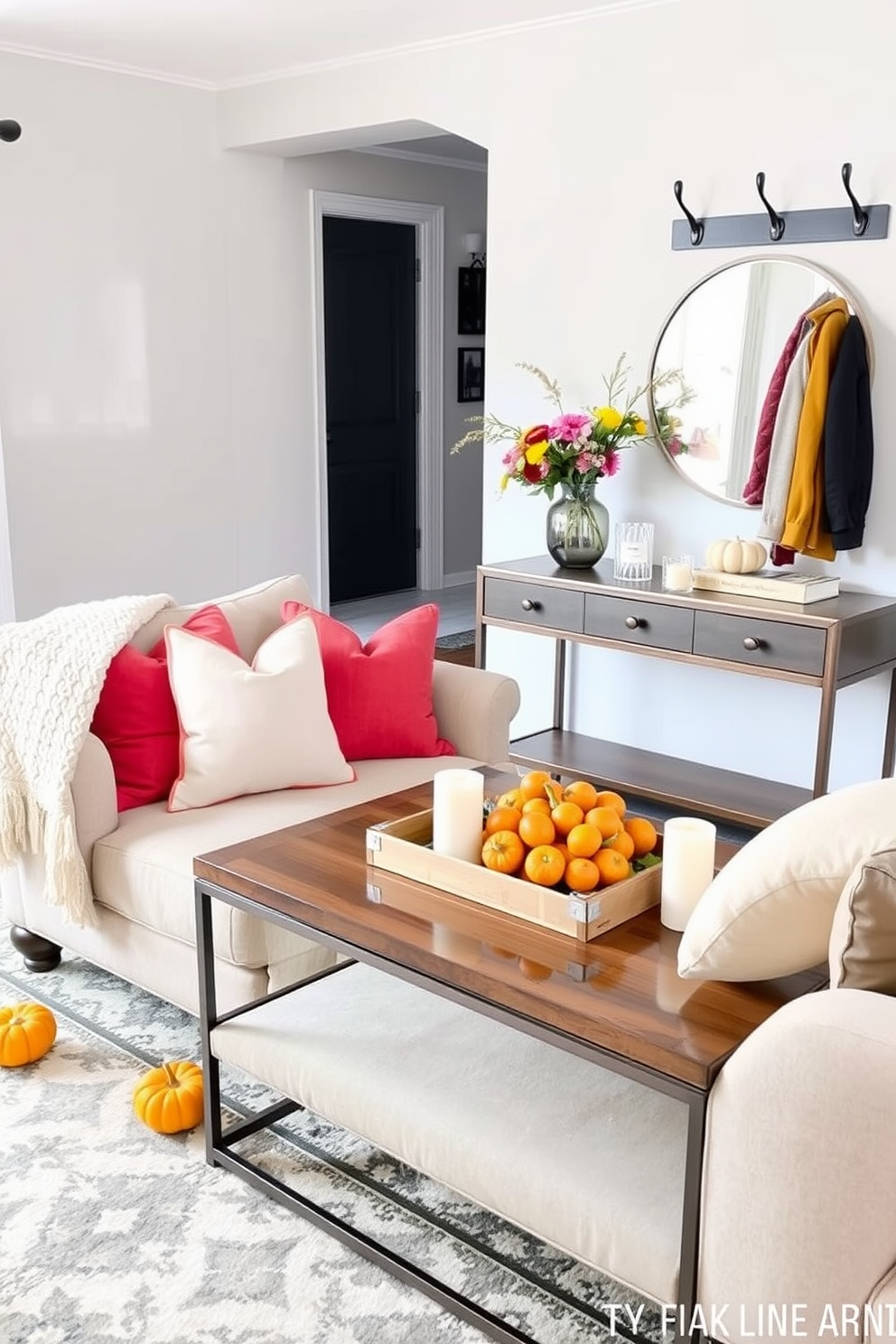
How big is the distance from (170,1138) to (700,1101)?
3.90ft

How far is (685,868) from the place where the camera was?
190 centimetres

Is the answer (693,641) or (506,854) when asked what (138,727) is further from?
(693,641)

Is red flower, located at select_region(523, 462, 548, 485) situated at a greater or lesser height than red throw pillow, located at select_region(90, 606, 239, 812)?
greater

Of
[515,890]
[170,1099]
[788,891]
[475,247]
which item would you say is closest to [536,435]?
[515,890]

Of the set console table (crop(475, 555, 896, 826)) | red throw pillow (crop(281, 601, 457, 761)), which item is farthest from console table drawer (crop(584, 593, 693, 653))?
red throw pillow (crop(281, 601, 457, 761))

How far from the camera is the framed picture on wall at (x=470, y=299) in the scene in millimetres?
7305

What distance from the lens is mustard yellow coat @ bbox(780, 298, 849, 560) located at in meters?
3.59

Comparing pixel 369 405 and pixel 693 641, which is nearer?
pixel 693 641

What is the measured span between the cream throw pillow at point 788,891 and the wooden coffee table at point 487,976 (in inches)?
3.0

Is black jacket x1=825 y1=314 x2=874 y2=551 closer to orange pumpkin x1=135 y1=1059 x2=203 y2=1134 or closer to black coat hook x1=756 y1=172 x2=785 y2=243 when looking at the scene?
black coat hook x1=756 y1=172 x2=785 y2=243

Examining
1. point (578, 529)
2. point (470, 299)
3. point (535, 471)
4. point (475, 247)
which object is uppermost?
point (475, 247)

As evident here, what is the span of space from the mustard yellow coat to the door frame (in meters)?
2.82

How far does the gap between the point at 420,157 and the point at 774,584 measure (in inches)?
159

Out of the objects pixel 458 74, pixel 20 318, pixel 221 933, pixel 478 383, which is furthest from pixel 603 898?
pixel 478 383
